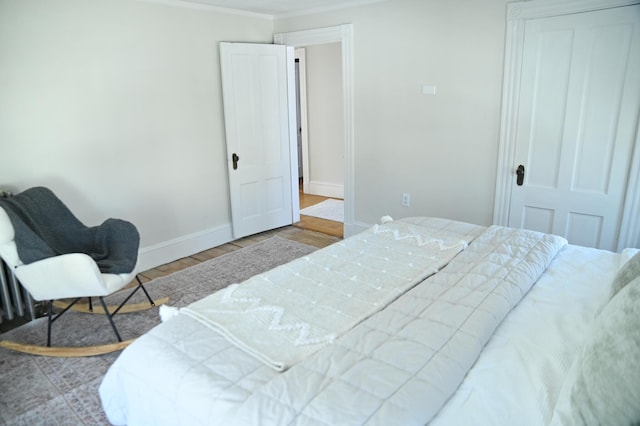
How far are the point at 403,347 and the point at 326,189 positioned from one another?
5316mm

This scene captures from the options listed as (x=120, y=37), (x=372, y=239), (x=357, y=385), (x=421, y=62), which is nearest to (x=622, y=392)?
(x=357, y=385)

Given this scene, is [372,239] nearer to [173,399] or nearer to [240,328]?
[240,328]

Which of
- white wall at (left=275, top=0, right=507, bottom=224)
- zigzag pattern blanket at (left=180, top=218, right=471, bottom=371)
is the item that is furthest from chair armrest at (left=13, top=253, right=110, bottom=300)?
white wall at (left=275, top=0, right=507, bottom=224)

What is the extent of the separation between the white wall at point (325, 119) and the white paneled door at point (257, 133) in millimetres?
1390

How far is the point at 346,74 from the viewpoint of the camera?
168 inches

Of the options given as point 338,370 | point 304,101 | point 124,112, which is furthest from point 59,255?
point 304,101

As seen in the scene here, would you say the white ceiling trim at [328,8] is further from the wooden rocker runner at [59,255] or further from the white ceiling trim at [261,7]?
the wooden rocker runner at [59,255]

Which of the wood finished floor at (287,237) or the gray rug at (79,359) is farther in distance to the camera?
the wood finished floor at (287,237)

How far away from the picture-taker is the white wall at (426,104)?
3488 mm

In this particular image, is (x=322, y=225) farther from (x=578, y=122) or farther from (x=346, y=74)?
(x=578, y=122)

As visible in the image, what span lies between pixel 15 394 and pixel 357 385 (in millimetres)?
2083

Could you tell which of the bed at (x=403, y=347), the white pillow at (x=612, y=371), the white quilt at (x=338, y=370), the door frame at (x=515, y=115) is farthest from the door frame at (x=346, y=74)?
the white pillow at (x=612, y=371)

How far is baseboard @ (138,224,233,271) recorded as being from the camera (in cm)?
396

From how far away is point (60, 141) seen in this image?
3.25m
